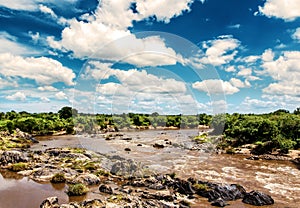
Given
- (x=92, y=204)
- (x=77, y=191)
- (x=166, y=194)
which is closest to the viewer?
(x=92, y=204)

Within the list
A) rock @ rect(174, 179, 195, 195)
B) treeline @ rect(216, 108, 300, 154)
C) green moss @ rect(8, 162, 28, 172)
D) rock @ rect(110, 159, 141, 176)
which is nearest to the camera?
rock @ rect(174, 179, 195, 195)

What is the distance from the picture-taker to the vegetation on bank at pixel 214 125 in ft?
183

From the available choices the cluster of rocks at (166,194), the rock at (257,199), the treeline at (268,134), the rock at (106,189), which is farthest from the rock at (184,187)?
the treeline at (268,134)

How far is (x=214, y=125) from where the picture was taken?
89000mm

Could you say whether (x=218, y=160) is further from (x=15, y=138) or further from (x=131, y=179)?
(x=15, y=138)

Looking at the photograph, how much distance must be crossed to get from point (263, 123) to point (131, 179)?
3676 cm

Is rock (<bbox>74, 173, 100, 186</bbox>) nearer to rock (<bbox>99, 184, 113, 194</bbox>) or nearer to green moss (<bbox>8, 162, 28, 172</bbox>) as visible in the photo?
rock (<bbox>99, 184, 113, 194</bbox>)

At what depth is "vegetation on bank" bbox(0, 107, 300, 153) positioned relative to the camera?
183 feet

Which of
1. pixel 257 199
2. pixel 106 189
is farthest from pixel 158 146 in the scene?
pixel 257 199

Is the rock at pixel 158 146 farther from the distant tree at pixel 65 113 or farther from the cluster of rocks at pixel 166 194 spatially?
the distant tree at pixel 65 113

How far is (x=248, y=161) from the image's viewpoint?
49500mm

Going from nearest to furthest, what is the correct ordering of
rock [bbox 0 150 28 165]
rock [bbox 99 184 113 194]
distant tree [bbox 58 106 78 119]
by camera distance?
1. rock [bbox 99 184 113 194]
2. rock [bbox 0 150 28 165]
3. distant tree [bbox 58 106 78 119]

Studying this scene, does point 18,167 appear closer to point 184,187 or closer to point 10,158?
point 10,158

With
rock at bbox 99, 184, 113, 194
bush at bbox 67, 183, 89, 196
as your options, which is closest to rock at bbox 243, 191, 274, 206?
rock at bbox 99, 184, 113, 194
